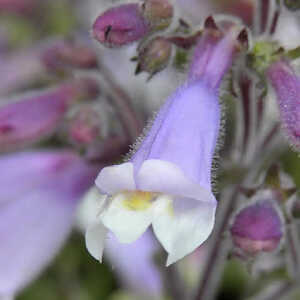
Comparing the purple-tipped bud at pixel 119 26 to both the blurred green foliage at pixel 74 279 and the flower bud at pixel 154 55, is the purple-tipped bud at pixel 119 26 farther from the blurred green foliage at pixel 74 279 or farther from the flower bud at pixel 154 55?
the blurred green foliage at pixel 74 279

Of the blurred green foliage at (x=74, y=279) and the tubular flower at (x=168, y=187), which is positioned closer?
the tubular flower at (x=168, y=187)

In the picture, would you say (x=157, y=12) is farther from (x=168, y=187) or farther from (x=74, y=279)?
(x=74, y=279)

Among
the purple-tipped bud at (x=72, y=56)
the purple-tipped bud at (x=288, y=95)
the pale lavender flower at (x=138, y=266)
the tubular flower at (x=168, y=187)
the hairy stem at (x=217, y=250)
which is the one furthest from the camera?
the pale lavender flower at (x=138, y=266)

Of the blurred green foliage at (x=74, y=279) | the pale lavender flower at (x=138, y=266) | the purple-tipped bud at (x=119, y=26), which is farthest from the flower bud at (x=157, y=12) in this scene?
the blurred green foliage at (x=74, y=279)

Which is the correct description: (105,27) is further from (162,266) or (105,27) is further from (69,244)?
(69,244)

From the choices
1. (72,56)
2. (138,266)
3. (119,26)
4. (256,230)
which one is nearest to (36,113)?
(72,56)

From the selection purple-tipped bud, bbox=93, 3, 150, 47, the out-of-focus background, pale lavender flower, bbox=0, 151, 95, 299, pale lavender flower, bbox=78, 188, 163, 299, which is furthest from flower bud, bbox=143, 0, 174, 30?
pale lavender flower, bbox=78, 188, 163, 299

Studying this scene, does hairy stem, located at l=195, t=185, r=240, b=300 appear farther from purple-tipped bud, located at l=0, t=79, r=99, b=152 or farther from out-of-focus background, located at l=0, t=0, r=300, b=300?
out-of-focus background, located at l=0, t=0, r=300, b=300

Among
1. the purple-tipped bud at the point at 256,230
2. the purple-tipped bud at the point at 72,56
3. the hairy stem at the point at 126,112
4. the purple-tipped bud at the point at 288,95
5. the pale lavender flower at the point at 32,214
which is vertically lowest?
the pale lavender flower at the point at 32,214
